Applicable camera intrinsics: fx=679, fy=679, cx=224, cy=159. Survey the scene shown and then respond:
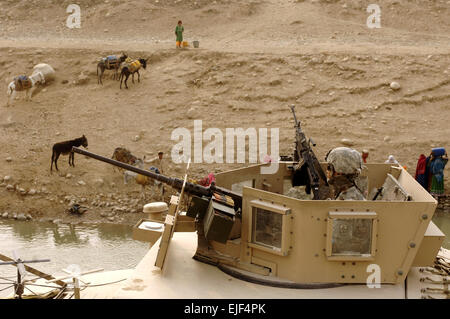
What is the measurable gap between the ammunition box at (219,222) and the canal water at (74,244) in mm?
5536

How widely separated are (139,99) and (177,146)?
3.37 metres

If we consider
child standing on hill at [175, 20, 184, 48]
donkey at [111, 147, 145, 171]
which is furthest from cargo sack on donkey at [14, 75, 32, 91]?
donkey at [111, 147, 145, 171]

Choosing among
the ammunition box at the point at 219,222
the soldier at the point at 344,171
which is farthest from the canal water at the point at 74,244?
the soldier at the point at 344,171

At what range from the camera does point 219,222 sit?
273 inches

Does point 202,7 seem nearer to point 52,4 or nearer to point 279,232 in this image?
point 52,4

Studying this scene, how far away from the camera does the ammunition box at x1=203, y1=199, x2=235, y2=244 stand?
6930 millimetres

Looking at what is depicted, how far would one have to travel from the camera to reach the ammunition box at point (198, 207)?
7.25m

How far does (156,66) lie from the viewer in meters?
22.7

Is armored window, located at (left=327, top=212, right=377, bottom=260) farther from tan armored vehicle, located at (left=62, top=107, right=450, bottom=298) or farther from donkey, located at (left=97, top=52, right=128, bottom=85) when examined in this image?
donkey, located at (left=97, top=52, right=128, bottom=85)

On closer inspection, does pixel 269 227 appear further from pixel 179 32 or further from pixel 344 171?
pixel 179 32

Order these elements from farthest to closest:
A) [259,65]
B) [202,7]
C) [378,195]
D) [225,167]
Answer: [202,7] < [259,65] < [225,167] < [378,195]

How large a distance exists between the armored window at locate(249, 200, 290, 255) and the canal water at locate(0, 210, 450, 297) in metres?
5.65
